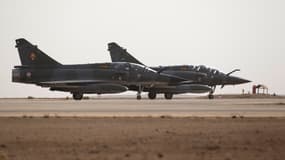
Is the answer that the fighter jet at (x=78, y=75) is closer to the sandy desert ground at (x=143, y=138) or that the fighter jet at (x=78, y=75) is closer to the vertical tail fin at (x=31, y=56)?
the vertical tail fin at (x=31, y=56)

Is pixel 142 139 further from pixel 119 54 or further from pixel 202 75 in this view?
pixel 119 54

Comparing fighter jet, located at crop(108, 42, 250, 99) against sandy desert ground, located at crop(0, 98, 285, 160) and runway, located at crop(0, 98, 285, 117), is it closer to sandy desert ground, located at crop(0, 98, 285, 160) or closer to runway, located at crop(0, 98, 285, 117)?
runway, located at crop(0, 98, 285, 117)

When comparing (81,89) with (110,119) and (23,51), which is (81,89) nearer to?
(23,51)

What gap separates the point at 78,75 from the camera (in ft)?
163

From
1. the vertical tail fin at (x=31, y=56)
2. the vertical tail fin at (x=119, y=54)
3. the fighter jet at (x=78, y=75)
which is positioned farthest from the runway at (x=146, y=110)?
the vertical tail fin at (x=119, y=54)

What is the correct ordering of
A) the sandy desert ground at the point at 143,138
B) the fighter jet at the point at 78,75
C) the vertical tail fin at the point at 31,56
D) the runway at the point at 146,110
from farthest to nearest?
1. the vertical tail fin at the point at 31,56
2. the fighter jet at the point at 78,75
3. the runway at the point at 146,110
4. the sandy desert ground at the point at 143,138

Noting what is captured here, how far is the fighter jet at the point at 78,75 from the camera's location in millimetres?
48531

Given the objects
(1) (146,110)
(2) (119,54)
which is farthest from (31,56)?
(1) (146,110)

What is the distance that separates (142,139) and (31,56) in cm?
3651

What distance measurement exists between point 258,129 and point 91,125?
17.1ft

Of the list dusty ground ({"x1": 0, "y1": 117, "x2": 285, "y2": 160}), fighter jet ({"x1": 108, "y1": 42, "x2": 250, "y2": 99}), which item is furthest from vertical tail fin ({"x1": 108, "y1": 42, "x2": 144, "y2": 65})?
dusty ground ({"x1": 0, "y1": 117, "x2": 285, "y2": 160})

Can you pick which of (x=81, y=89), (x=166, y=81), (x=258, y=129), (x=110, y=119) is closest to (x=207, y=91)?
(x=166, y=81)

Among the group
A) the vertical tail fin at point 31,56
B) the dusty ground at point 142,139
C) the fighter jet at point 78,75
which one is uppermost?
the vertical tail fin at point 31,56

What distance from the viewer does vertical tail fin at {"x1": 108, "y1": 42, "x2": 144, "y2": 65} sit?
2354 inches
